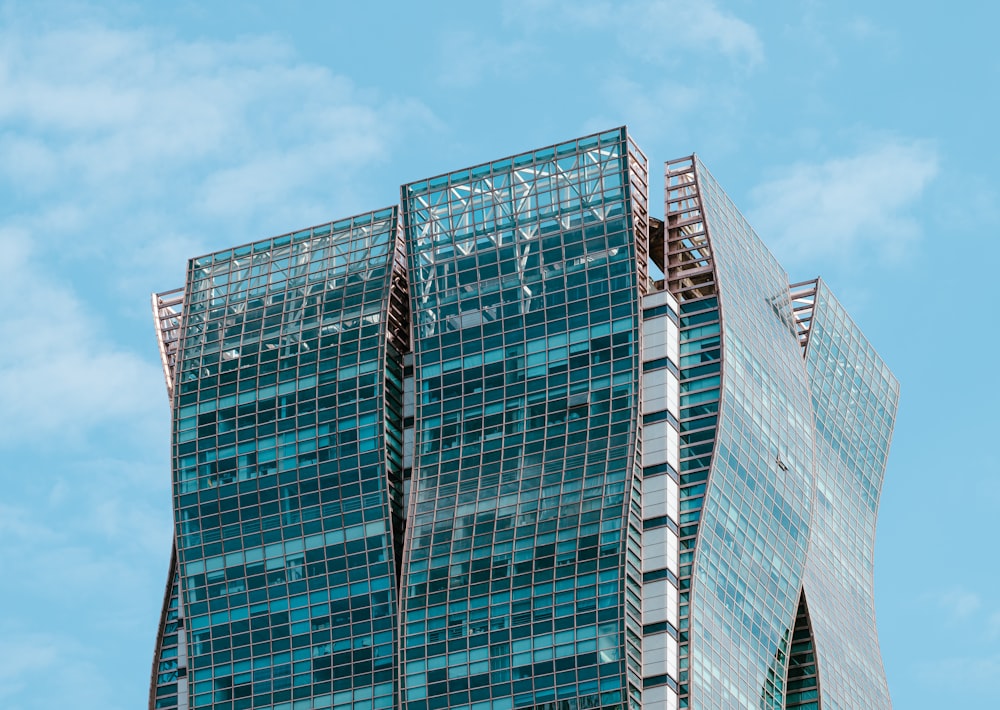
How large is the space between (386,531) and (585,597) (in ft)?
60.9

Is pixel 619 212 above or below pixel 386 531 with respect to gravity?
above

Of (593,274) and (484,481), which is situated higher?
(593,274)

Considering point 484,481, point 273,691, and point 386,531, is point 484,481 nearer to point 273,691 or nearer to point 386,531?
point 386,531

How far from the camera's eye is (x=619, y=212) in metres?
196

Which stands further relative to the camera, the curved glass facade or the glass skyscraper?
the curved glass facade

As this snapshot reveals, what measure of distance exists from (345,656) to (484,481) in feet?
57.0

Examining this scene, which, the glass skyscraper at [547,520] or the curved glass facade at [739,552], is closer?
the glass skyscraper at [547,520]

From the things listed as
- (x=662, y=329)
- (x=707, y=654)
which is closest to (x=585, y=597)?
(x=707, y=654)

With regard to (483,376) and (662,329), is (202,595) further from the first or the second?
(662,329)

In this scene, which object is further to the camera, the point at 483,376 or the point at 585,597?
the point at 483,376

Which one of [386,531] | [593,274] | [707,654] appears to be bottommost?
[707,654]

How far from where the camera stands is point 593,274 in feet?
643

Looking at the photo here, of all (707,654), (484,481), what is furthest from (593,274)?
(707,654)

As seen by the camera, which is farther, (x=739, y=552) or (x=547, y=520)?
(x=739, y=552)
